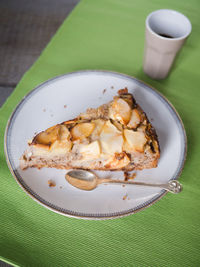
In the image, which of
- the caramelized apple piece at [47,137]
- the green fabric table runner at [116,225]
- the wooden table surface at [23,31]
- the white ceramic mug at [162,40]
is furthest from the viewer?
the wooden table surface at [23,31]

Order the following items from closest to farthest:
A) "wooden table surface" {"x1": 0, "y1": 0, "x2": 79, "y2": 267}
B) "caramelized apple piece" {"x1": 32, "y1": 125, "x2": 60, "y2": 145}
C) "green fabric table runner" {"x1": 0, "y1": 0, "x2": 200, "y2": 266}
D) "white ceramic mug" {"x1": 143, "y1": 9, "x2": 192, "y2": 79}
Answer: "green fabric table runner" {"x1": 0, "y1": 0, "x2": 200, "y2": 266} → "caramelized apple piece" {"x1": 32, "y1": 125, "x2": 60, "y2": 145} → "white ceramic mug" {"x1": 143, "y1": 9, "x2": 192, "y2": 79} → "wooden table surface" {"x1": 0, "y1": 0, "x2": 79, "y2": 267}

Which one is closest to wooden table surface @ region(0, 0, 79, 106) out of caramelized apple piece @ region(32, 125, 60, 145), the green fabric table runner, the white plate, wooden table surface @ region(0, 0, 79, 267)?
wooden table surface @ region(0, 0, 79, 267)

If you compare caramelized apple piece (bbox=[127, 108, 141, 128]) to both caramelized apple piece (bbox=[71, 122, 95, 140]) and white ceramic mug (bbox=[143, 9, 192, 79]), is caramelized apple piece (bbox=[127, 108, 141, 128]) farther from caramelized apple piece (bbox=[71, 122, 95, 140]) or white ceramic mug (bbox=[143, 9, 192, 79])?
white ceramic mug (bbox=[143, 9, 192, 79])

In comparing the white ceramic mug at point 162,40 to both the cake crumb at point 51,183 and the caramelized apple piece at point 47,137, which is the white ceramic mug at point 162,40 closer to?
the caramelized apple piece at point 47,137

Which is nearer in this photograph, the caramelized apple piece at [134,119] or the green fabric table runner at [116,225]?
the green fabric table runner at [116,225]

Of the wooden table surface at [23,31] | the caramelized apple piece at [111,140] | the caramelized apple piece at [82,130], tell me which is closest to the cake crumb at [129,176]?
the caramelized apple piece at [111,140]

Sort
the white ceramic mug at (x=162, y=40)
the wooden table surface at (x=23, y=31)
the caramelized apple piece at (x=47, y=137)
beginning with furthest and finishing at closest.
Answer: the wooden table surface at (x=23, y=31) → the white ceramic mug at (x=162, y=40) → the caramelized apple piece at (x=47, y=137)

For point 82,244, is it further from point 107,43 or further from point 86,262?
point 107,43
